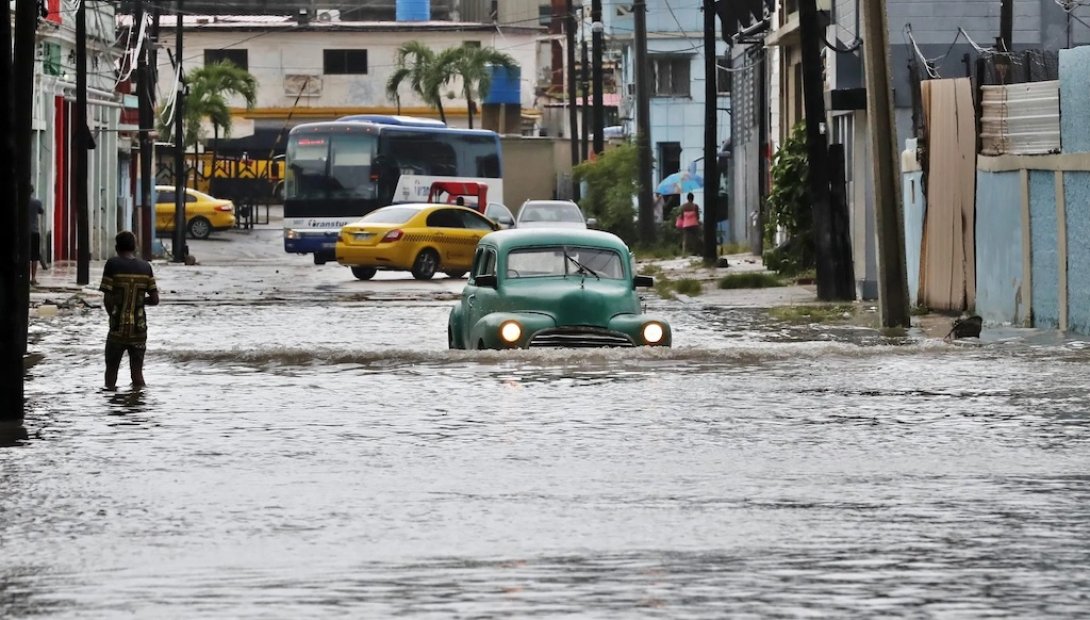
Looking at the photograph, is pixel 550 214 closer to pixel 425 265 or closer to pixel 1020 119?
pixel 425 265

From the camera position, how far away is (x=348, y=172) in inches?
1951

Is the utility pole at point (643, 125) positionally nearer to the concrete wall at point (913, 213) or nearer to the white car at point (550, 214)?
the white car at point (550, 214)

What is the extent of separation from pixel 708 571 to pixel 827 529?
1265mm

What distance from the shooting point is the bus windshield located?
49.0m

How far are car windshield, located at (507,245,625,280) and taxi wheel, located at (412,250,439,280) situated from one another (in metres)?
19.7

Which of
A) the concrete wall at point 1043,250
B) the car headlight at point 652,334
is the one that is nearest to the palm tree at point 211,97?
the concrete wall at point 1043,250

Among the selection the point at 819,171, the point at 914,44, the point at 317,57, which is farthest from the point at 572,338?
the point at 317,57

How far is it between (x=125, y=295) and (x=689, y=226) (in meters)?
35.7

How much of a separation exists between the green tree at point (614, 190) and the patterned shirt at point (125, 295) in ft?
132

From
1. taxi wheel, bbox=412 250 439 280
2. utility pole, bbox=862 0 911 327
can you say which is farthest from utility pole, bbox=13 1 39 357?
taxi wheel, bbox=412 250 439 280

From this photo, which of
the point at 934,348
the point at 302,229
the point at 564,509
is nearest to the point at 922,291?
the point at 934,348

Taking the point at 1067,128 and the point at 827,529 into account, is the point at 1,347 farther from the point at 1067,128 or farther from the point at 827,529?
the point at 1067,128

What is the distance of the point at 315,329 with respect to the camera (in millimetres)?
25250

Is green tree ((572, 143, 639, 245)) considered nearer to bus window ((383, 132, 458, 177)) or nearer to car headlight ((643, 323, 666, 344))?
bus window ((383, 132, 458, 177))
